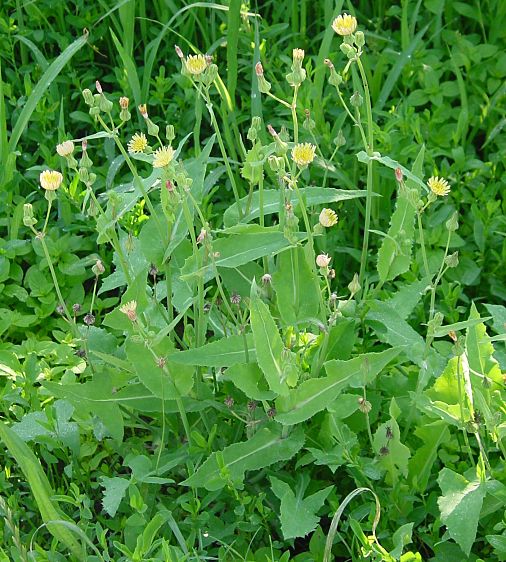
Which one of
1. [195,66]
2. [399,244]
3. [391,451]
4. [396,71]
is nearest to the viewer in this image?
[195,66]

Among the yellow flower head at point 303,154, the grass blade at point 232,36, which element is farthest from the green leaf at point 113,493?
the grass blade at point 232,36

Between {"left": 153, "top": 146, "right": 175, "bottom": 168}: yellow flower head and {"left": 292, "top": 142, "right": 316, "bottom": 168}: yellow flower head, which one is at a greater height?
{"left": 153, "top": 146, "right": 175, "bottom": 168}: yellow flower head

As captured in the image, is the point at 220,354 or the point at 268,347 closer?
the point at 268,347

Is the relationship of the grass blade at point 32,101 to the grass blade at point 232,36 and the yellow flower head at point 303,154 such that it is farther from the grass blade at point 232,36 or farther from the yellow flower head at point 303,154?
the yellow flower head at point 303,154

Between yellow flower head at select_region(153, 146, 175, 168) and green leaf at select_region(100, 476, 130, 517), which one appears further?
green leaf at select_region(100, 476, 130, 517)

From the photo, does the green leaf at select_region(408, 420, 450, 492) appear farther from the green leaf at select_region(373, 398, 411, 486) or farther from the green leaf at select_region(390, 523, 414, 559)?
the green leaf at select_region(390, 523, 414, 559)

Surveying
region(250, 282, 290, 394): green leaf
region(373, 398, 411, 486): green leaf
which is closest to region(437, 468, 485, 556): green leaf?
region(373, 398, 411, 486): green leaf

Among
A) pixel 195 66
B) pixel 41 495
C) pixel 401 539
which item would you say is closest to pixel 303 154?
pixel 195 66

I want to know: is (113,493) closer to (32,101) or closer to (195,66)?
(195,66)
